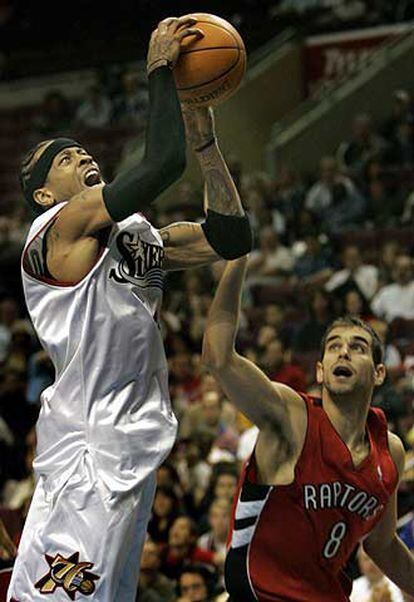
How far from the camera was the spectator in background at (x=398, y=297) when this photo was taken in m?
11.6

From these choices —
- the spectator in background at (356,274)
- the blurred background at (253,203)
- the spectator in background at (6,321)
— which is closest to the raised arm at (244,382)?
the blurred background at (253,203)

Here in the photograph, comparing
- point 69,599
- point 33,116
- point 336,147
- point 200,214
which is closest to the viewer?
point 69,599

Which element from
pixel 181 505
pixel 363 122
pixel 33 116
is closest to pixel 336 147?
pixel 363 122

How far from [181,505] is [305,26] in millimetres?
10248

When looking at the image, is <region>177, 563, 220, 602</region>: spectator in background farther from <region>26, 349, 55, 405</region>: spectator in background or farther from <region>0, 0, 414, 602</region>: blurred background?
<region>26, 349, 55, 405</region>: spectator in background

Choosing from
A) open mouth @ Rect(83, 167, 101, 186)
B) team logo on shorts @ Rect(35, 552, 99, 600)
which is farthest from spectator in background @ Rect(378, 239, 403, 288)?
team logo on shorts @ Rect(35, 552, 99, 600)

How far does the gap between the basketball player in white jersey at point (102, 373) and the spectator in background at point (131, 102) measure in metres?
13.6

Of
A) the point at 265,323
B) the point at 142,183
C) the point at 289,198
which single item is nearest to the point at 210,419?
the point at 265,323

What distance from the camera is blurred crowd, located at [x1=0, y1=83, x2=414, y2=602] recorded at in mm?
8352

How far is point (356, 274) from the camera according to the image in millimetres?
12273

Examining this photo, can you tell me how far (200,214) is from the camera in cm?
1469

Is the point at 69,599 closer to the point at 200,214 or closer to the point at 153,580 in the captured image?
the point at 153,580

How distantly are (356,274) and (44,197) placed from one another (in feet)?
25.6

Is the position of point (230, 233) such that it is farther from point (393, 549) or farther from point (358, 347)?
point (393, 549)
